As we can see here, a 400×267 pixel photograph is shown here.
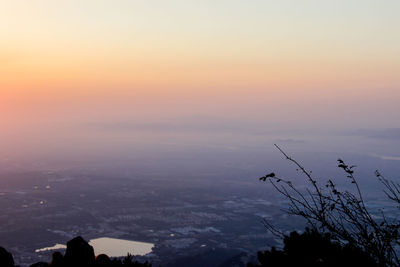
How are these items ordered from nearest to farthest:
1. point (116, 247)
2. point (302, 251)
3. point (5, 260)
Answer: point (302, 251), point (5, 260), point (116, 247)

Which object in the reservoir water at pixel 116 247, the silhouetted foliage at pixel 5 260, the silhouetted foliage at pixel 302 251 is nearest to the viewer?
the silhouetted foliage at pixel 302 251

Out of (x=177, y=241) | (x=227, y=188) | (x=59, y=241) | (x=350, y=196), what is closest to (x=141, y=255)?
(x=177, y=241)

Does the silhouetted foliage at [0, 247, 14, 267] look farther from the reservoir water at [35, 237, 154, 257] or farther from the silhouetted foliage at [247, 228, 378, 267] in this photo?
the reservoir water at [35, 237, 154, 257]

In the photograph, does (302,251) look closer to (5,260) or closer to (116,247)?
(5,260)

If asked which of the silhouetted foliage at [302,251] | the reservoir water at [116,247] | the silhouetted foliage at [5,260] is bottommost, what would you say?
the reservoir water at [116,247]

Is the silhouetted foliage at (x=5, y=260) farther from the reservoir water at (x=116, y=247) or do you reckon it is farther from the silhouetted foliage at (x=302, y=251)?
the reservoir water at (x=116, y=247)

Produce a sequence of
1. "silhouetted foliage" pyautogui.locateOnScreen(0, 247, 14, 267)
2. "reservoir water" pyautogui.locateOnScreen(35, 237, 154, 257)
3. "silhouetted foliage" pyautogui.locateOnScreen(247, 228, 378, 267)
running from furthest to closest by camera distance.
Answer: "reservoir water" pyautogui.locateOnScreen(35, 237, 154, 257)
"silhouetted foliage" pyautogui.locateOnScreen(0, 247, 14, 267)
"silhouetted foliage" pyautogui.locateOnScreen(247, 228, 378, 267)

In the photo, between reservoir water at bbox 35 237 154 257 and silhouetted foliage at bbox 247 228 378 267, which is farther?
reservoir water at bbox 35 237 154 257

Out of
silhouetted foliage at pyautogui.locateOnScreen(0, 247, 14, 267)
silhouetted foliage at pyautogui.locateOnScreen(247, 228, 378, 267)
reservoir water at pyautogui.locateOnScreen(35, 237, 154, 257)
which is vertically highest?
silhouetted foliage at pyautogui.locateOnScreen(247, 228, 378, 267)

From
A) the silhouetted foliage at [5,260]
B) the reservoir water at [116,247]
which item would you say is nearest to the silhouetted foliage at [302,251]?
the silhouetted foliage at [5,260]

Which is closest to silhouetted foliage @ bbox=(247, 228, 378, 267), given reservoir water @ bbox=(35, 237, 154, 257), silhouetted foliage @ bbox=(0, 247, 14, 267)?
silhouetted foliage @ bbox=(0, 247, 14, 267)

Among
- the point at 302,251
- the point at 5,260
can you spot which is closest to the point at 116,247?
the point at 5,260

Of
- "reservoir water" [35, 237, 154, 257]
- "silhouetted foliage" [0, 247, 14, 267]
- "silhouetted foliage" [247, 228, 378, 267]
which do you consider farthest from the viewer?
"reservoir water" [35, 237, 154, 257]

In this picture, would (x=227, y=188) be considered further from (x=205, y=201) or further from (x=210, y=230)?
(x=210, y=230)
